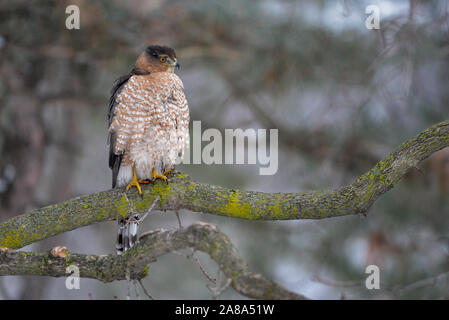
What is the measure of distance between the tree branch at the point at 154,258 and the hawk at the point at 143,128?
935 millimetres

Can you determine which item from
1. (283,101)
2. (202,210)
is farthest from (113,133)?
(283,101)

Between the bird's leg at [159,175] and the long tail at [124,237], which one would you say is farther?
the long tail at [124,237]

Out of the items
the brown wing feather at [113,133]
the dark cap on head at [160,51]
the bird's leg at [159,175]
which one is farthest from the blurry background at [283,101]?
the bird's leg at [159,175]

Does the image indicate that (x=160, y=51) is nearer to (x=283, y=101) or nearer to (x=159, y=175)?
(x=159, y=175)

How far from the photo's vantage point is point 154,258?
3.12m

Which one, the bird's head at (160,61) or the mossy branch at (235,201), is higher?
the bird's head at (160,61)

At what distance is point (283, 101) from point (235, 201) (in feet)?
14.9

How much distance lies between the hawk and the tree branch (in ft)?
3.07

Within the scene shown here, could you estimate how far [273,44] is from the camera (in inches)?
291

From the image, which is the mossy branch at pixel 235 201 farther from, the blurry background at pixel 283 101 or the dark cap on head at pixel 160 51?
the blurry background at pixel 283 101

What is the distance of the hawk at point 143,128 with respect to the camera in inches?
166

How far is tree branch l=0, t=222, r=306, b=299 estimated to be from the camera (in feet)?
8.87

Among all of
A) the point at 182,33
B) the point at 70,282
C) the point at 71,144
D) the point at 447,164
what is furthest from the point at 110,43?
the point at 447,164

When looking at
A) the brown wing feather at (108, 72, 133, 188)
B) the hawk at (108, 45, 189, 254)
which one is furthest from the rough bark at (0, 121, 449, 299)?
the brown wing feather at (108, 72, 133, 188)
